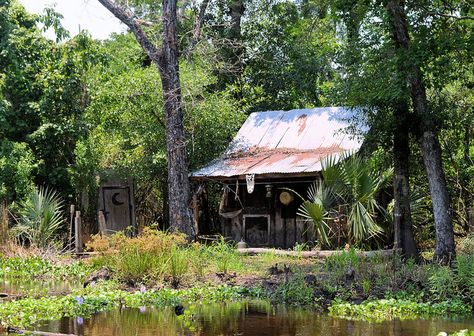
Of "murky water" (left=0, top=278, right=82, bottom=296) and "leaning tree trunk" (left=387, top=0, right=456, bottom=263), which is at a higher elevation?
"leaning tree trunk" (left=387, top=0, right=456, bottom=263)

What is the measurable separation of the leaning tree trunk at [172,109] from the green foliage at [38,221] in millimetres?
2992

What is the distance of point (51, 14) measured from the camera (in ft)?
69.1

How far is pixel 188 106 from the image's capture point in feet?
62.6

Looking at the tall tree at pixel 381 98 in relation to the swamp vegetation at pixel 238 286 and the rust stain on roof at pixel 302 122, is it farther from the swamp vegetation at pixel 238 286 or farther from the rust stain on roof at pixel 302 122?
the rust stain on roof at pixel 302 122

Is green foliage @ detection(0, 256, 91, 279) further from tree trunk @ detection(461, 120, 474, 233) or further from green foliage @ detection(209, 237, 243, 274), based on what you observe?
tree trunk @ detection(461, 120, 474, 233)

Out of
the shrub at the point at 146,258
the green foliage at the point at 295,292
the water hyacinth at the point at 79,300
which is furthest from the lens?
the shrub at the point at 146,258

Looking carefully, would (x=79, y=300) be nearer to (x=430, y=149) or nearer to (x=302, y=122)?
(x=430, y=149)

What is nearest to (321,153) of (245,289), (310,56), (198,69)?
(198,69)

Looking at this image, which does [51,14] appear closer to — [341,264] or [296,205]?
[296,205]

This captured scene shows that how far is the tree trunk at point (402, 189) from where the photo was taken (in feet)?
44.8

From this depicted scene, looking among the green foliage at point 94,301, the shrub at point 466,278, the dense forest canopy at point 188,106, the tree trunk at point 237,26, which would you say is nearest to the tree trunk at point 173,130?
the dense forest canopy at point 188,106

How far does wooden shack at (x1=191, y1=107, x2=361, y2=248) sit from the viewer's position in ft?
57.3

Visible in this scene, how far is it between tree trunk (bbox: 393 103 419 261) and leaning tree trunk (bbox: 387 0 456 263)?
47 cm

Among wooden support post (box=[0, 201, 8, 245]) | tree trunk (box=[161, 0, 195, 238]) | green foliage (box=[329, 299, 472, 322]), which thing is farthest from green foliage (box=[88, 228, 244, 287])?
wooden support post (box=[0, 201, 8, 245])
